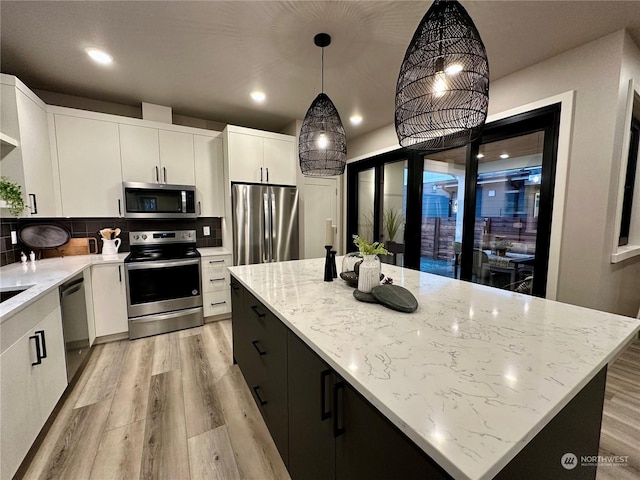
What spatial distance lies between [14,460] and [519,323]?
2350 mm

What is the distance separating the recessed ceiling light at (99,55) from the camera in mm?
2152

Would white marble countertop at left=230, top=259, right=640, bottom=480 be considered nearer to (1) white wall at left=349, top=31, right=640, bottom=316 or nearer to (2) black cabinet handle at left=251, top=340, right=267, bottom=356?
(2) black cabinet handle at left=251, top=340, right=267, bottom=356

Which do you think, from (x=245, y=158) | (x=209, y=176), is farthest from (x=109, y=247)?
(x=245, y=158)

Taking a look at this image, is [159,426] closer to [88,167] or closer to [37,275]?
[37,275]

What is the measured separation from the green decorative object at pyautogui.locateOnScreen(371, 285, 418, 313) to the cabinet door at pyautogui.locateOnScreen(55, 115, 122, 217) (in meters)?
3.07

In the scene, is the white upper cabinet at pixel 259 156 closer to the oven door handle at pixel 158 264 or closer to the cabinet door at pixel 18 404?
the oven door handle at pixel 158 264

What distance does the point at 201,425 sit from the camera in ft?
5.60

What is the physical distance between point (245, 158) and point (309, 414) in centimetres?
305

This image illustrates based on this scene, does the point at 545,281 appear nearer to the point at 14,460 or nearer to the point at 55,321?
the point at 14,460

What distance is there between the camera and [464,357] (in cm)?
84

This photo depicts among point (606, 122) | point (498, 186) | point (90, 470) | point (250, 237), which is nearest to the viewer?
point (90, 470)

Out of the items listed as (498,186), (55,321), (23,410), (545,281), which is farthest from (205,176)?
(545,281)

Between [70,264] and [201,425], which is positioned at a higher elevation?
[70,264]

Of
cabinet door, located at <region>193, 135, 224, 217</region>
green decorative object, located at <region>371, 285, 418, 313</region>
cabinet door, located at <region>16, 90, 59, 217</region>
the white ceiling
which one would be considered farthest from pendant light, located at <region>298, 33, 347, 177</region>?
cabinet door, located at <region>16, 90, 59, 217</region>
